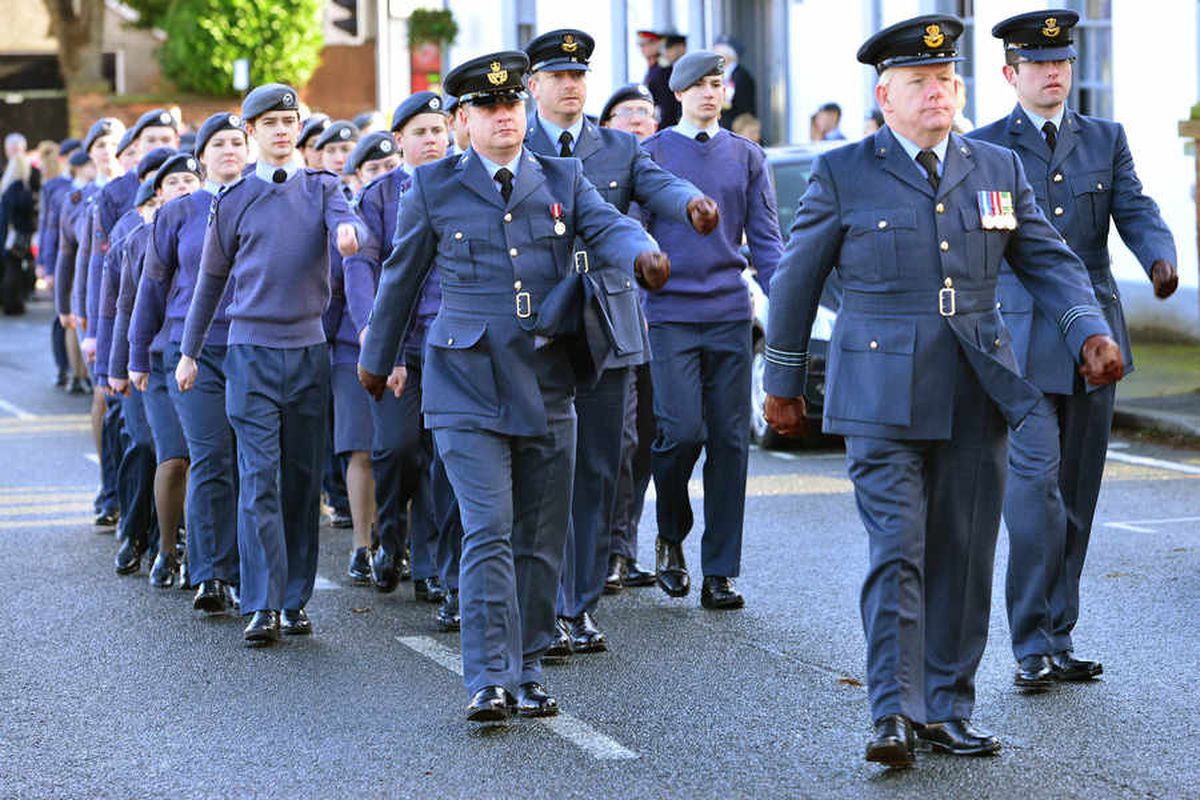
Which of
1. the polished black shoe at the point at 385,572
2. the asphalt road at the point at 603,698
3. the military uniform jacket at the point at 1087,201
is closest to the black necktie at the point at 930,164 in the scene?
the military uniform jacket at the point at 1087,201

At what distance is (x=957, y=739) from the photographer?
6.93 meters

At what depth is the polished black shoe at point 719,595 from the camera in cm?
973

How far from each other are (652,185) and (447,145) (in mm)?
1974

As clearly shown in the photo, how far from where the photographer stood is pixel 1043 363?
316 inches

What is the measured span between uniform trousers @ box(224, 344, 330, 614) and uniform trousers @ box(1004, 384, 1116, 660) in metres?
2.86

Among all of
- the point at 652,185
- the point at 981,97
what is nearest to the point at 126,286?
the point at 652,185

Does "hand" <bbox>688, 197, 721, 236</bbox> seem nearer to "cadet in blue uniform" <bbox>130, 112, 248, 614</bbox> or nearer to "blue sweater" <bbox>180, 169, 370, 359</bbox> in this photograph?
"blue sweater" <bbox>180, 169, 370, 359</bbox>

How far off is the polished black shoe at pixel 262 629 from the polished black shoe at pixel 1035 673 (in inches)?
113

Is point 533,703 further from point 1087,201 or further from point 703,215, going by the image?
point 1087,201

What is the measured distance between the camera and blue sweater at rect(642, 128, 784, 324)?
9.87 m

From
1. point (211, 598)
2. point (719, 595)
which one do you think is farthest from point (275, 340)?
point (719, 595)

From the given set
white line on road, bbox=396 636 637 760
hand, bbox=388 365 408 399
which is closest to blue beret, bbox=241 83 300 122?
hand, bbox=388 365 408 399

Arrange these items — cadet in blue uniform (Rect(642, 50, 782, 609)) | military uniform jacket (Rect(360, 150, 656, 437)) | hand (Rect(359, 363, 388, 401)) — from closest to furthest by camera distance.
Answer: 1. military uniform jacket (Rect(360, 150, 656, 437))
2. hand (Rect(359, 363, 388, 401))
3. cadet in blue uniform (Rect(642, 50, 782, 609))

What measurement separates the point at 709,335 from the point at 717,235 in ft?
1.33
